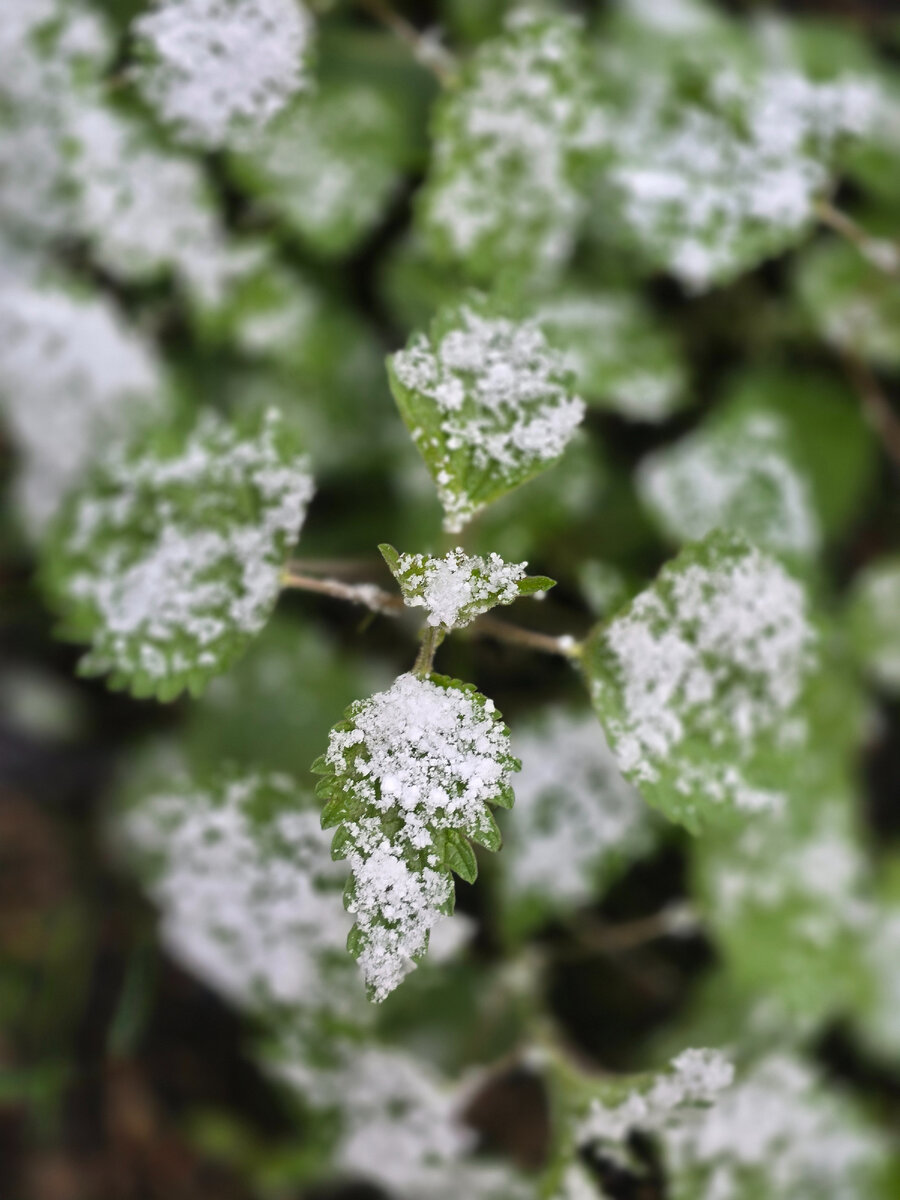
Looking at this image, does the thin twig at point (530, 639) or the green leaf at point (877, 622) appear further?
the green leaf at point (877, 622)

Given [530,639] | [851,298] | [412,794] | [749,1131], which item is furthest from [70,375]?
[749,1131]

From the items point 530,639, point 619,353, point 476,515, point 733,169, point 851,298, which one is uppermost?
point 851,298

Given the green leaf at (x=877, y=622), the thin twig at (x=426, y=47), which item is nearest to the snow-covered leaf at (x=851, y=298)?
the green leaf at (x=877, y=622)

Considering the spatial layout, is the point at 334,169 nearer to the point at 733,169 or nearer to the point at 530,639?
the point at 733,169

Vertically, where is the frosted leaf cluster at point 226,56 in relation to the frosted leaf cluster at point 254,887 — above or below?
above

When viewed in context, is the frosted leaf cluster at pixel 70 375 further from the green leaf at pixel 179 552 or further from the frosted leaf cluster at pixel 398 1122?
the frosted leaf cluster at pixel 398 1122

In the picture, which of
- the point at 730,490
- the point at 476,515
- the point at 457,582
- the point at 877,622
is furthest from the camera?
the point at 877,622

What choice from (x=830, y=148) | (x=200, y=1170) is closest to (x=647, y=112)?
(x=830, y=148)
